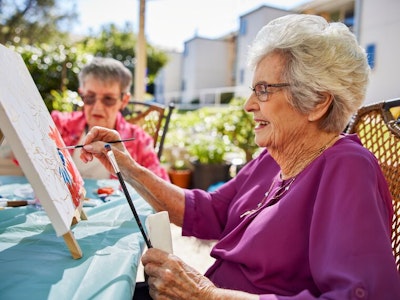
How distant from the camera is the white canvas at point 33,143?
74cm

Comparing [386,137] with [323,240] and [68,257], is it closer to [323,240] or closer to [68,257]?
[323,240]

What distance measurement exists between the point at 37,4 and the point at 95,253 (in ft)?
58.0

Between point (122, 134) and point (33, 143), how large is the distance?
1.39m

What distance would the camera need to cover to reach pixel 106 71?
2.23 meters

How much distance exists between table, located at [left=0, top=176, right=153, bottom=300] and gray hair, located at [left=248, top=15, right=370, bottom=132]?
744mm

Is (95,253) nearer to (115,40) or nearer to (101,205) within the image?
(101,205)

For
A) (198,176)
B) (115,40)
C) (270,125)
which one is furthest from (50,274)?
(115,40)

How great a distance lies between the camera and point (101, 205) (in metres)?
1.39

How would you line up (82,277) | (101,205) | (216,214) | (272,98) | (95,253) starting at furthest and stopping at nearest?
→ (216,214)
(101,205)
(272,98)
(95,253)
(82,277)

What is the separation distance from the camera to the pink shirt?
2105mm

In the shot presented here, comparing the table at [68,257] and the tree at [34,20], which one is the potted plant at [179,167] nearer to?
the table at [68,257]

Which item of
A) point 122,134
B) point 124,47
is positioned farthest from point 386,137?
point 124,47

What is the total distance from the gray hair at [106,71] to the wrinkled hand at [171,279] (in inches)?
62.1

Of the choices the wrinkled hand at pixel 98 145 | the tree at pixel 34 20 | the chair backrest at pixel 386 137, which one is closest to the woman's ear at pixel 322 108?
the chair backrest at pixel 386 137
